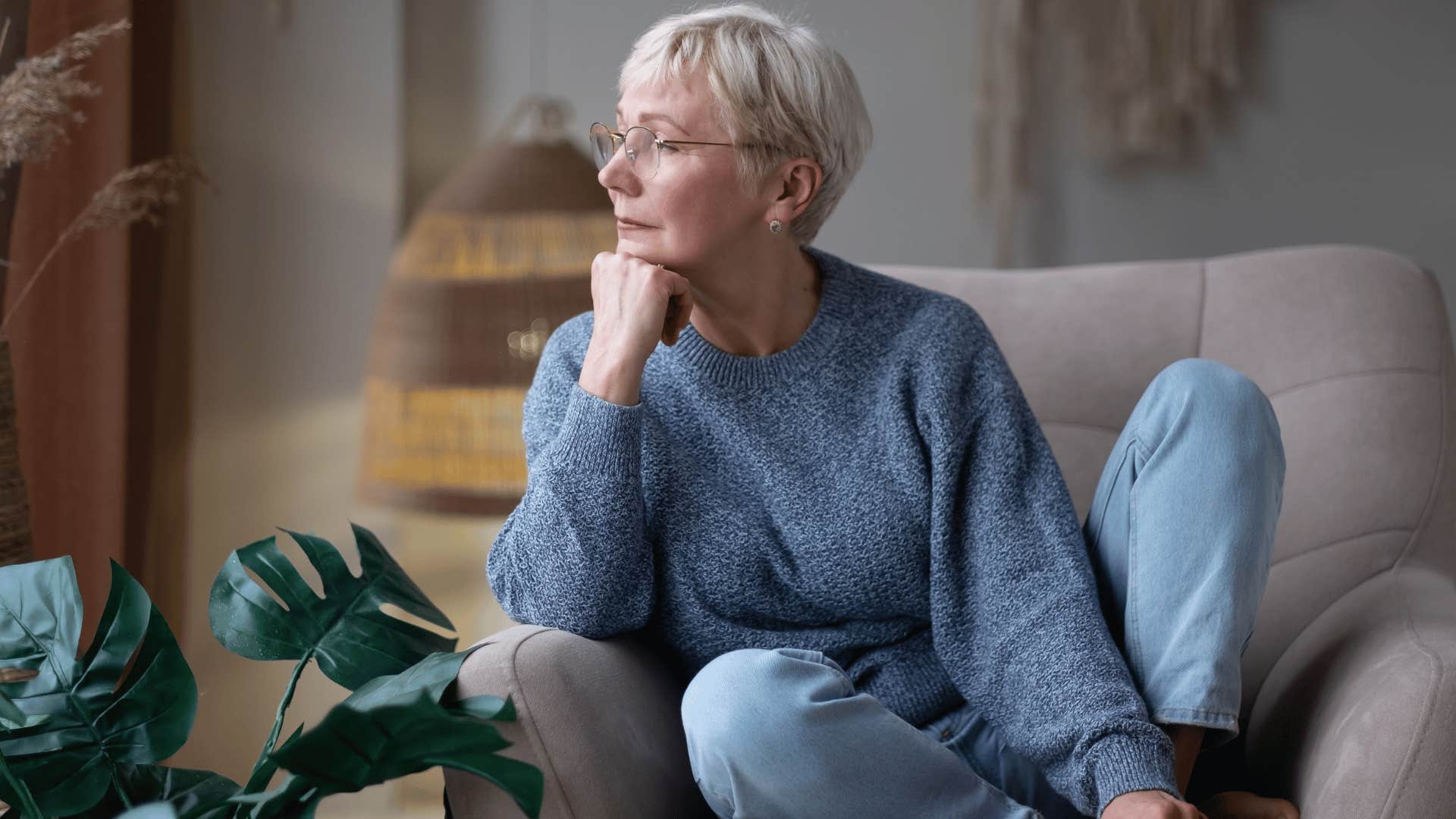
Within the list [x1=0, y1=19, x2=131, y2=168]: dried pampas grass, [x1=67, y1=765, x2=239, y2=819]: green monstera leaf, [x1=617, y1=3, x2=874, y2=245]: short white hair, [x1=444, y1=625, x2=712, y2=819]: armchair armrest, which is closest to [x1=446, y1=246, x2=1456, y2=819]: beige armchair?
[x1=444, y1=625, x2=712, y2=819]: armchair armrest

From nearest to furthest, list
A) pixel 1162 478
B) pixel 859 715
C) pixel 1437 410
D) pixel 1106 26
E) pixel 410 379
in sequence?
pixel 859 715 < pixel 1162 478 < pixel 1437 410 < pixel 410 379 < pixel 1106 26

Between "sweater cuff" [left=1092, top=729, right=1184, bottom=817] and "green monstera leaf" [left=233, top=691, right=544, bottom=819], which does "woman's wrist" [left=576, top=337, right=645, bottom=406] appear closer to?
"green monstera leaf" [left=233, top=691, right=544, bottom=819]

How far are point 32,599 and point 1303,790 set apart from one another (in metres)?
1.11

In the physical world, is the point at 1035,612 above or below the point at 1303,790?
above

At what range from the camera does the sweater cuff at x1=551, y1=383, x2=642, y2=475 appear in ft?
3.86

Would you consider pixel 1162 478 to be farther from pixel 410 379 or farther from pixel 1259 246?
pixel 1259 246

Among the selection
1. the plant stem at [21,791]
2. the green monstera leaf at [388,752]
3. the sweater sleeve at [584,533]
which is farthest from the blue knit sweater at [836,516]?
the plant stem at [21,791]

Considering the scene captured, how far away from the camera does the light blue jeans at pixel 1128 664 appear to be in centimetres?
103

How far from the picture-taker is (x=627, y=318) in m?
1.22

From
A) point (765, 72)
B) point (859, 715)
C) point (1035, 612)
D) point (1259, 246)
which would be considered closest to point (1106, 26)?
point (1259, 246)

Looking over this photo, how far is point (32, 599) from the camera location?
1.08m

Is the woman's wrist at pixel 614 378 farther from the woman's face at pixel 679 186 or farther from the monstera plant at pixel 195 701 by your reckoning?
the monstera plant at pixel 195 701

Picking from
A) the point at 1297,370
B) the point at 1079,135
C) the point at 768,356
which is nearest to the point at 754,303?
the point at 768,356

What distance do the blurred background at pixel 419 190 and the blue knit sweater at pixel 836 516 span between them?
106cm
